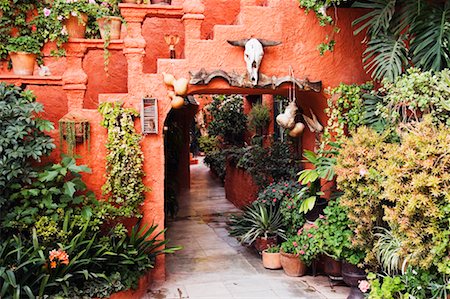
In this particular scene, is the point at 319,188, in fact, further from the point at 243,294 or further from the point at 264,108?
the point at 264,108

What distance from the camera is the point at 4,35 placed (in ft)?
20.2

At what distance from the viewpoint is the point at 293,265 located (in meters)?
6.33

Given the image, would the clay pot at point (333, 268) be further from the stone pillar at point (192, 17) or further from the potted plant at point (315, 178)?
the stone pillar at point (192, 17)

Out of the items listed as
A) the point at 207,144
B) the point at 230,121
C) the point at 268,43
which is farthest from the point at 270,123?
the point at 207,144

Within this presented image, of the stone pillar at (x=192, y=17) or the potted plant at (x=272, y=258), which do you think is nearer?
the stone pillar at (x=192, y=17)

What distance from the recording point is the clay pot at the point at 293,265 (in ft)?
20.6

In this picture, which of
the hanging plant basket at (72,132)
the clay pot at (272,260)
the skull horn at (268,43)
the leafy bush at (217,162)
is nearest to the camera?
the hanging plant basket at (72,132)

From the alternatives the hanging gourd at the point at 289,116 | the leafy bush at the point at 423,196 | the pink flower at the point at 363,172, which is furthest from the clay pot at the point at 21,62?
the leafy bush at the point at 423,196

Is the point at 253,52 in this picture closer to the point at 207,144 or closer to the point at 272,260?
the point at 272,260

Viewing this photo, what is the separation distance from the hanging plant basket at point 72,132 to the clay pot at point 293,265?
3.33 m

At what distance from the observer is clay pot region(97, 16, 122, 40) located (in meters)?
6.12

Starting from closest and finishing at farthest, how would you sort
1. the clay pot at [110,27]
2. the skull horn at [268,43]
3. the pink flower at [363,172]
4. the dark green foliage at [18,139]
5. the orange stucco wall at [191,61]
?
the pink flower at [363,172], the dark green foliage at [18,139], the orange stucco wall at [191,61], the skull horn at [268,43], the clay pot at [110,27]

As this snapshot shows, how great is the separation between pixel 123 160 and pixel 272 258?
2.78m

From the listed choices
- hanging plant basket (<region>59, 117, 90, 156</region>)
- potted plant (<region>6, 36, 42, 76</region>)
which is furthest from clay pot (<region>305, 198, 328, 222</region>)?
potted plant (<region>6, 36, 42, 76</region>)
